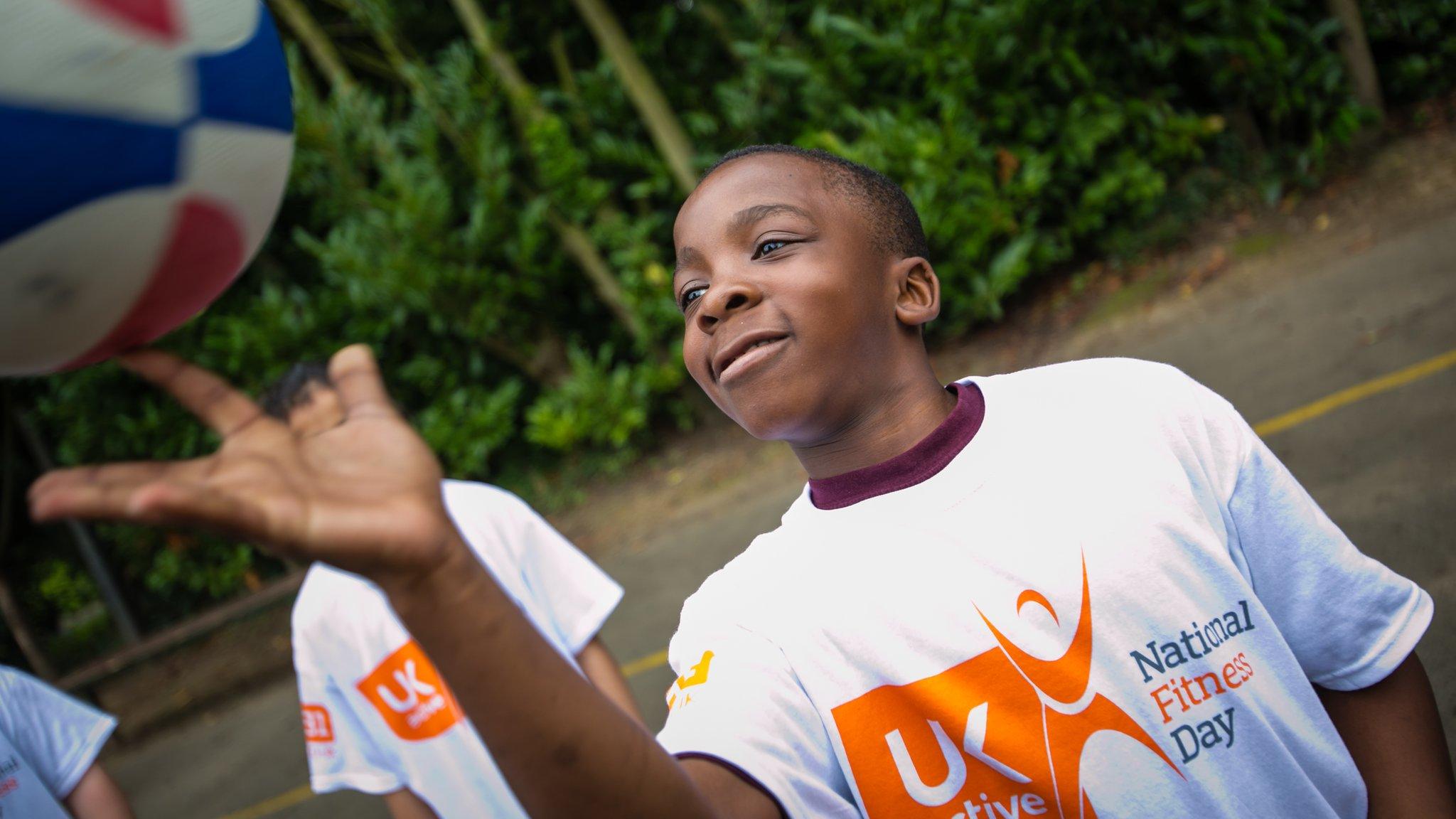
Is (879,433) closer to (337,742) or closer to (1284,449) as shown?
(337,742)

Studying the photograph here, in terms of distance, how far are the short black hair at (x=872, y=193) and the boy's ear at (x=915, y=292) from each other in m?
0.03

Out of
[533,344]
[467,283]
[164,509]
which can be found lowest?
[533,344]

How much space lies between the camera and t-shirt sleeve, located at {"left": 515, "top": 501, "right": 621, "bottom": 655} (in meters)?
2.09

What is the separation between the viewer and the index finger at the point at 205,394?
32.2 inches

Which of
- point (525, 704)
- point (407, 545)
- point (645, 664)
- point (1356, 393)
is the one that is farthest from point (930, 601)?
point (1356, 393)

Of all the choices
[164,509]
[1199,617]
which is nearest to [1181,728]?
[1199,617]

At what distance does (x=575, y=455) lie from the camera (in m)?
7.30

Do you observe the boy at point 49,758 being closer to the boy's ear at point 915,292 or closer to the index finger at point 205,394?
the index finger at point 205,394

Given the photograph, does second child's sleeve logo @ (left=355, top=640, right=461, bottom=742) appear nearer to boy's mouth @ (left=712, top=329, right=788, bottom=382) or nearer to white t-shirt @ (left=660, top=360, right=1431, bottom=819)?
white t-shirt @ (left=660, top=360, right=1431, bottom=819)

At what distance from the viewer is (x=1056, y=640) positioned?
1.06m

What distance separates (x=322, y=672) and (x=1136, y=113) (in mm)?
6058

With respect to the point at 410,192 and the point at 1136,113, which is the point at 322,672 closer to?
the point at 410,192

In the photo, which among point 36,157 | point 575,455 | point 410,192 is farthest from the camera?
point 575,455

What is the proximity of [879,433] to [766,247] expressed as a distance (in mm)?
302
